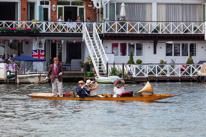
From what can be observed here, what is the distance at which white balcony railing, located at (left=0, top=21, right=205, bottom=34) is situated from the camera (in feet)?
176

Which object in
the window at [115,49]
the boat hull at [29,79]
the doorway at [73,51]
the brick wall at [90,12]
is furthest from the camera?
the doorway at [73,51]

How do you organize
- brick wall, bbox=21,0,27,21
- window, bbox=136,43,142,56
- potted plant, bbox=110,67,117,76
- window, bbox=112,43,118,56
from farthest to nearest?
window, bbox=136,43,142,56, window, bbox=112,43,118,56, brick wall, bbox=21,0,27,21, potted plant, bbox=110,67,117,76

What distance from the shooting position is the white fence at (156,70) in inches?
1918

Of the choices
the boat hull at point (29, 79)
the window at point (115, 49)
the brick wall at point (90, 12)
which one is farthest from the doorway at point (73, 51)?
the boat hull at point (29, 79)

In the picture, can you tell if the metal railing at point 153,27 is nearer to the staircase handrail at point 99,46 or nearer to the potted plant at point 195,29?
the potted plant at point 195,29

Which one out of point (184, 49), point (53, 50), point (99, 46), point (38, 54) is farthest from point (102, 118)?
point (184, 49)

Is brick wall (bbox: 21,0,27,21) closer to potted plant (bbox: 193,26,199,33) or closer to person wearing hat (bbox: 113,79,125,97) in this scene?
potted plant (bbox: 193,26,199,33)

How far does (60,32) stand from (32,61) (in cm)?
453

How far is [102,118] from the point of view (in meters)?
25.8

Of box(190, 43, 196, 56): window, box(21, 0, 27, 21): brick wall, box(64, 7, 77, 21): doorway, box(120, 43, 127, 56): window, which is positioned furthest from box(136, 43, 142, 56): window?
box(21, 0, 27, 21): brick wall

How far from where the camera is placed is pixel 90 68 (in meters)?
51.6

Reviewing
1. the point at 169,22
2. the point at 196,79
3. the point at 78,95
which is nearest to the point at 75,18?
the point at 169,22

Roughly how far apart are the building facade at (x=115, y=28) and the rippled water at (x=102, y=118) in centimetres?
2006

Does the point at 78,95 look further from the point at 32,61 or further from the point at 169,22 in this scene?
the point at 169,22
